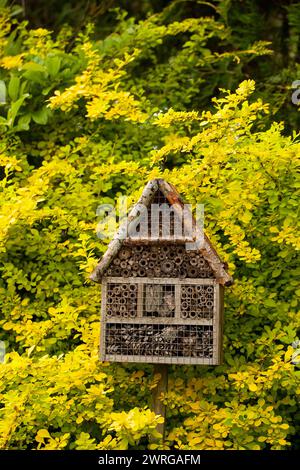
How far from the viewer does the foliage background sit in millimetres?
3830

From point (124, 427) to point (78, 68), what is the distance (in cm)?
253

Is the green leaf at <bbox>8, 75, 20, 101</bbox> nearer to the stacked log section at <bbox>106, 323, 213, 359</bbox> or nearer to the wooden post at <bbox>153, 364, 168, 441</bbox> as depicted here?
the stacked log section at <bbox>106, 323, 213, 359</bbox>

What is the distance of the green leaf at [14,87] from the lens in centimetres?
518

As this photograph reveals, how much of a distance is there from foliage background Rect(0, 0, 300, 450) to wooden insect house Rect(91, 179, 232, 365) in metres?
0.22

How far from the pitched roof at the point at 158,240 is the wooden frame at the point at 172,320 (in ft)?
0.17

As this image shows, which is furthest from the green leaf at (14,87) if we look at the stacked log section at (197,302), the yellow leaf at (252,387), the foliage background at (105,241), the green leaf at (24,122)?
the yellow leaf at (252,387)

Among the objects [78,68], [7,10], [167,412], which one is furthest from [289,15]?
[167,412]

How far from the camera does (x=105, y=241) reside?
434 cm

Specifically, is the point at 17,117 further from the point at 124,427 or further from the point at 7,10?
the point at 124,427

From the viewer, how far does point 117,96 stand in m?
4.85

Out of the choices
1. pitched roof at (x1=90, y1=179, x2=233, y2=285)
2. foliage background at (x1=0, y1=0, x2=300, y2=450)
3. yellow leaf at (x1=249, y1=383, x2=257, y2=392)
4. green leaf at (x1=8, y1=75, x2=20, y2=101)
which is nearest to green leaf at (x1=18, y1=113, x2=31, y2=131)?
foliage background at (x1=0, y1=0, x2=300, y2=450)

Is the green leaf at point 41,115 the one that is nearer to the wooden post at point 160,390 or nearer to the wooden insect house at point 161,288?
the wooden insect house at point 161,288

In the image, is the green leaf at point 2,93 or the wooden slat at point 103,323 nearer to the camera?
the wooden slat at point 103,323

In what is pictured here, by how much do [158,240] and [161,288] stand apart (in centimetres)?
20
